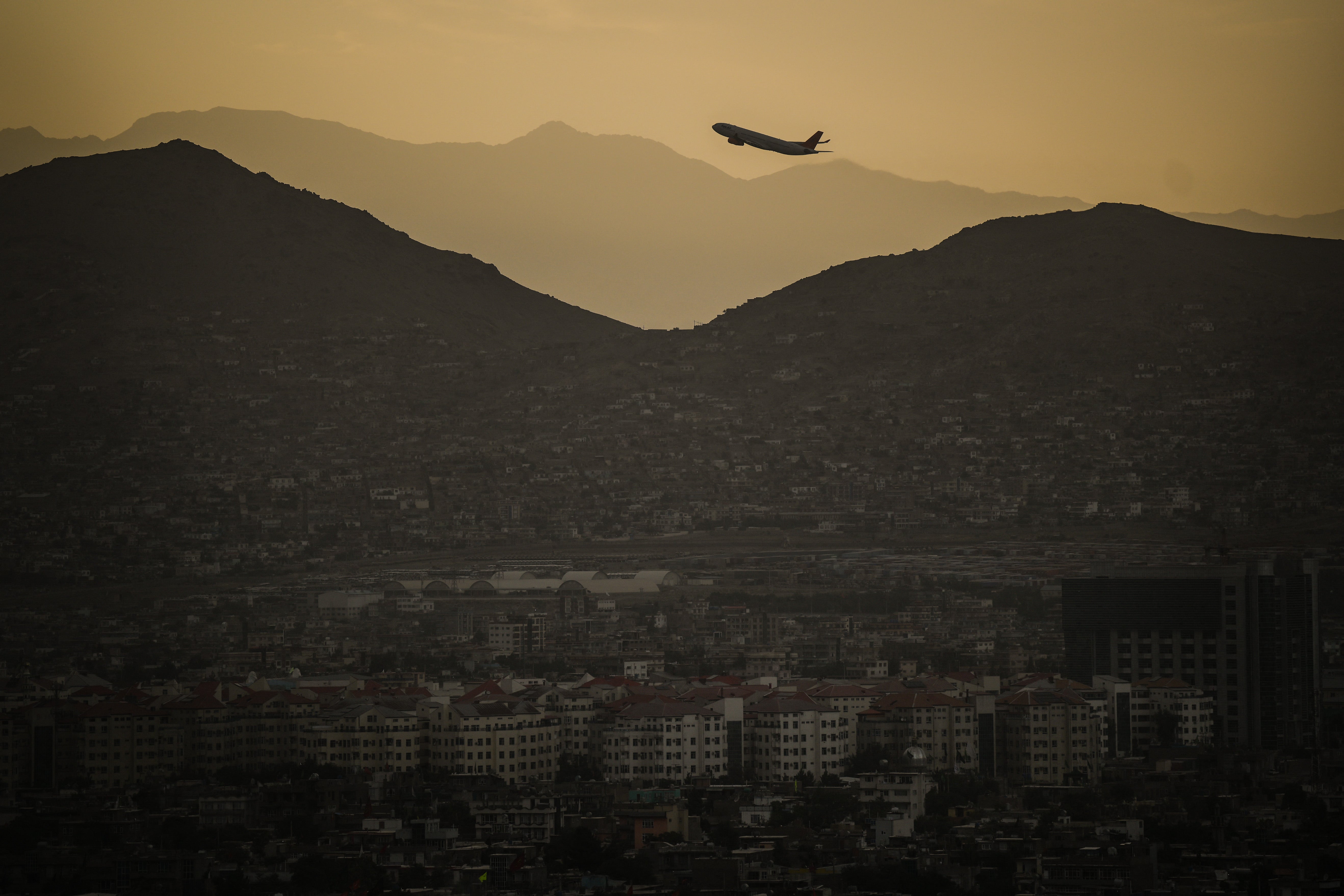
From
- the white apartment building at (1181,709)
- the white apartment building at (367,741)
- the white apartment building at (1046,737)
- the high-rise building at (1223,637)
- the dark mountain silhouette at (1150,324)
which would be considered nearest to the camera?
the white apartment building at (367,741)

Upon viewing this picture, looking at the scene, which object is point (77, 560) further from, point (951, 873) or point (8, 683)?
point (951, 873)

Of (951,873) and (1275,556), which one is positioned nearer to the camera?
(951,873)

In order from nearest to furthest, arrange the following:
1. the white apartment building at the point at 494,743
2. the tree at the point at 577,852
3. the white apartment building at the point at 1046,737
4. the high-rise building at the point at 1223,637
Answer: the tree at the point at 577,852 → the white apartment building at the point at 494,743 → the white apartment building at the point at 1046,737 → the high-rise building at the point at 1223,637

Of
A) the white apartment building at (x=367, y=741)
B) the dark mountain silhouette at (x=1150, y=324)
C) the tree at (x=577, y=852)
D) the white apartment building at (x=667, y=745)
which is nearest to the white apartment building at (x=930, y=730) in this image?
the white apartment building at (x=667, y=745)

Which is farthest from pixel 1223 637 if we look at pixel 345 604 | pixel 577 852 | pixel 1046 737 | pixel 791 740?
pixel 345 604

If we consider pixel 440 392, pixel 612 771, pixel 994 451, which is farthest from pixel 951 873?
pixel 440 392

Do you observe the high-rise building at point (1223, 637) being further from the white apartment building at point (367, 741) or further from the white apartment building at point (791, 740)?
the white apartment building at point (367, 741)

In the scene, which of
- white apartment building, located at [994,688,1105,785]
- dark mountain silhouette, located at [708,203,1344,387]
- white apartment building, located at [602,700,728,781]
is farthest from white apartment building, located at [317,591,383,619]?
dark mountain silhouette, located at [708,203,1344,387]

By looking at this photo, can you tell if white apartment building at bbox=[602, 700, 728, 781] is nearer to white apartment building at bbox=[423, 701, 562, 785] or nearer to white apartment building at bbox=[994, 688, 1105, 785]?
white apartment building at bbox=[423, 701, 562, 785]
